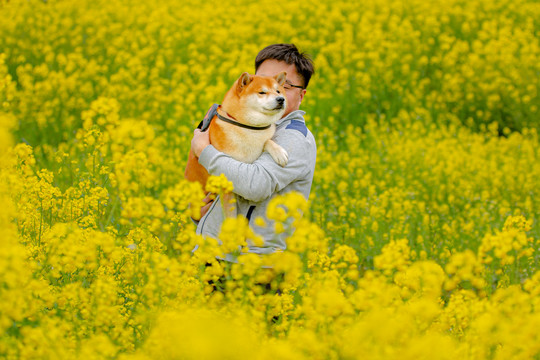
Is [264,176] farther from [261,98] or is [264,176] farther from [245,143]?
[261,98]

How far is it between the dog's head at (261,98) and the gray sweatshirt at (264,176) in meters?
0.15

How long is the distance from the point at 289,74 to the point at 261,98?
351 millimetres

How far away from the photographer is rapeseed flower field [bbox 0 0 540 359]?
214 cm

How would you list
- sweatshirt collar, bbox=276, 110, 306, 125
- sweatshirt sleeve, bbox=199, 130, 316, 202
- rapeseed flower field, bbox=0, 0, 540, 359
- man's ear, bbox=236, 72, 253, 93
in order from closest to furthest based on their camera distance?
rapeseed flower field, bbox=0, 0, 540, 359
sweatshirt sleeve, bbox=199, 130, 316, 202
man's ear, bbox=236, 72, 253, 93
sweatshirt collar, bbox=276, 110, 306, 125

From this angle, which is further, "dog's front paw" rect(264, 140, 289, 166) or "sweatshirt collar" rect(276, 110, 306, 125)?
"sweatshirt collar" rect(276, 110, 306, 125)

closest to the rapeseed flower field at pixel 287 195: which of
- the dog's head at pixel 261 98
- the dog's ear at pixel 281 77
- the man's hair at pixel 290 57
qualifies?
the dog's head at pixel 261 98

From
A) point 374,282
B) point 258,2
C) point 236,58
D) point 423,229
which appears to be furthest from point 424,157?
point 258,2

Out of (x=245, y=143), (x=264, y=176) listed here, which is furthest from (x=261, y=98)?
(x=264, y=176)

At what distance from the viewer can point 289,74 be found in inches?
122

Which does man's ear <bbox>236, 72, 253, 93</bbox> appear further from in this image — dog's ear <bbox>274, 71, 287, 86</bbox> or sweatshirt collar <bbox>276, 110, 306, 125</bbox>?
sweatshirt collar <bbox>276, 110, 306, 125</bbox>

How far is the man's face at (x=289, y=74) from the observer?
3.09 metres

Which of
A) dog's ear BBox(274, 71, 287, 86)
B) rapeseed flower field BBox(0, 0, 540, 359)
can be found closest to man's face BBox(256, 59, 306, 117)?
dog's ear BBox(274, 71, 287, 86)

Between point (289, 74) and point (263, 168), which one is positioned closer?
point (263, 168)

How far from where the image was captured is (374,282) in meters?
2.17
